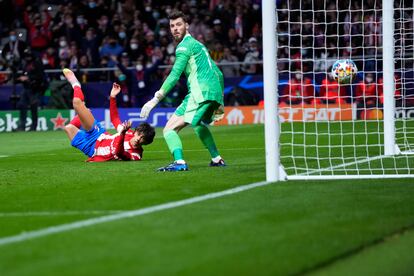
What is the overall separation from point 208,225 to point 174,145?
5.26 meters

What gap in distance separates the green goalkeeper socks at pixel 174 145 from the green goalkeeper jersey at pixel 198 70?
52 cm

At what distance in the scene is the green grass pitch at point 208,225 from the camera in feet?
20.4

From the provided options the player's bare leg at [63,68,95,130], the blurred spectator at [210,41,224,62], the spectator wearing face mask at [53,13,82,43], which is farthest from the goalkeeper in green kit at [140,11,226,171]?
the spectator wearing face mask at [53,13,82,43]

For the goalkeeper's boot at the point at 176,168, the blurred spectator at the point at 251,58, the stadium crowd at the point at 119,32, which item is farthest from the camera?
the stadium crowd at the point at 119,32

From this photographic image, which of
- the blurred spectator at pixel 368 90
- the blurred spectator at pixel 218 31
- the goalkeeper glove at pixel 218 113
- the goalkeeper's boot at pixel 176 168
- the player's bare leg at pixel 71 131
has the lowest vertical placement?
the blurred spectator at pixel 368 90

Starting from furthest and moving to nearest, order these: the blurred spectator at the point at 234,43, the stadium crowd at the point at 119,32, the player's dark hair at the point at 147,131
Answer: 1. the blurred spectator at the point at 234,43
2. the stadium crowd at the point at 119,32
3. the player's dark hair at the point at 147,131

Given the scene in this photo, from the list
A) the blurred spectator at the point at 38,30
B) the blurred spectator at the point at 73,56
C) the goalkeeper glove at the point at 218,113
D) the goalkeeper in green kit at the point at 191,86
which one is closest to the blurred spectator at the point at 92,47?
the blurred spectator at the point at 73,56

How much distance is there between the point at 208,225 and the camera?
25.3 feet

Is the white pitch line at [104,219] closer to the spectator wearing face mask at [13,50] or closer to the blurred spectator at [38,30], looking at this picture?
the spectator wearing face mask at [13,50]

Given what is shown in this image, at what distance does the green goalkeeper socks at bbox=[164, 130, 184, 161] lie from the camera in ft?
42.4

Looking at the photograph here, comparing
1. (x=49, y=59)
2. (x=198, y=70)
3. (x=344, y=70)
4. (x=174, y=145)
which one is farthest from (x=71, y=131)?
(x=49, y=59)

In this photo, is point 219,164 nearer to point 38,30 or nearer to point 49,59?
point 49,59

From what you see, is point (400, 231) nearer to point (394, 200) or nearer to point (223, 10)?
point (394, 200)

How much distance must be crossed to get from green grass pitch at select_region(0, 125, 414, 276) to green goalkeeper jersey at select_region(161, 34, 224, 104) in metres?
0.95
